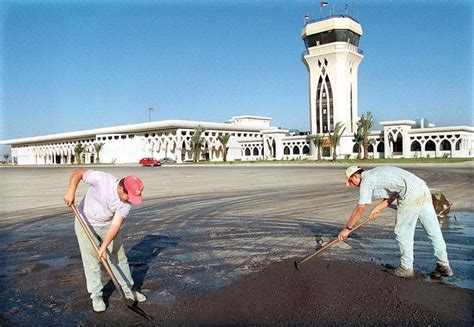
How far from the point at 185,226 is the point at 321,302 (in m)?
5.54

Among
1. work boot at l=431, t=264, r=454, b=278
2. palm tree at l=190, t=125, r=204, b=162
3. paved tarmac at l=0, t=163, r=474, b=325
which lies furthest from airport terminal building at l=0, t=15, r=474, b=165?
work boot at l=431, t=264, r=454, b=278

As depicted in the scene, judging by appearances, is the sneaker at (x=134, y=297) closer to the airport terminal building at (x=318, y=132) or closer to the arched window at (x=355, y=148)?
the airport terminal building at (x=318, y=132)

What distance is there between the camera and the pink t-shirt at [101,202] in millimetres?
4539

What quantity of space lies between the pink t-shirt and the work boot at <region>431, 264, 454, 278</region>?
3.93 meters

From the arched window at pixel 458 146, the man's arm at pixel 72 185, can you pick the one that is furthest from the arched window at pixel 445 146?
the man's arm at pixel 72 185

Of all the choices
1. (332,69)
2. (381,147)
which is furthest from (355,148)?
(332,69)

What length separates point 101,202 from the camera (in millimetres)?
4621

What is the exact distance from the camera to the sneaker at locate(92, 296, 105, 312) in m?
4.67

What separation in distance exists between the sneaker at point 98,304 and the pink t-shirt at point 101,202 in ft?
2.69

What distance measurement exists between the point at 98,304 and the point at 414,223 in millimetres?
3888

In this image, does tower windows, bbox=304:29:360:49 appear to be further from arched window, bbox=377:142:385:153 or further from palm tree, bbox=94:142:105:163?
palm tree, bbox=94:142:105:163

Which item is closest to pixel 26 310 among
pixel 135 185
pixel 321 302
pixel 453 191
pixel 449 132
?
pixel 135 185

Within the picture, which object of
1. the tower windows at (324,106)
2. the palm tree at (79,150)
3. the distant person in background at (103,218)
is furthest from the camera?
the palm tree at (79,150)

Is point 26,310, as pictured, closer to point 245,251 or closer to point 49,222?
point 245,251
